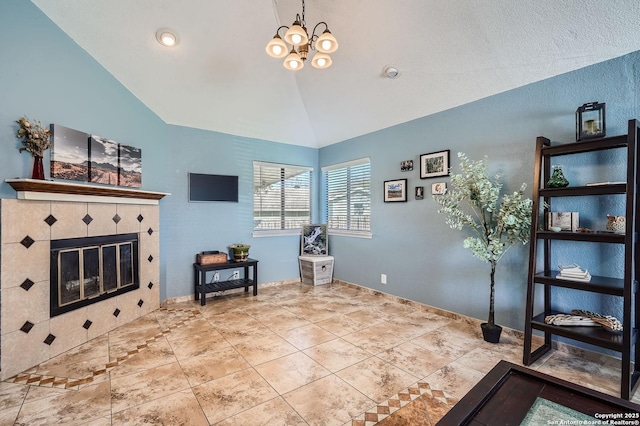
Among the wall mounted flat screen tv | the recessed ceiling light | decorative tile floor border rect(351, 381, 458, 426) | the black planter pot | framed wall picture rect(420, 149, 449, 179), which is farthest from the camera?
the wall mounted flat screen tv

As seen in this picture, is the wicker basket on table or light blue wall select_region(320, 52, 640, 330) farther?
the wicker basket on table

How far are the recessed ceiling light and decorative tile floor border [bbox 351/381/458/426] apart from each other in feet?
12.7

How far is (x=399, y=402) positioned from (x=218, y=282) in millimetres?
3258

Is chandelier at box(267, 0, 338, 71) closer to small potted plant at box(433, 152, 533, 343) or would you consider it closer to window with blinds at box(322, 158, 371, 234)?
small potted plant at box(433, 152, 533, 343)

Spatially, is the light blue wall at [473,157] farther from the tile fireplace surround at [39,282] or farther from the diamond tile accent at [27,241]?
the diamond tile accent at [27,241]

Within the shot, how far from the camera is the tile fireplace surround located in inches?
88.8

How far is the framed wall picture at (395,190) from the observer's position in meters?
4.07

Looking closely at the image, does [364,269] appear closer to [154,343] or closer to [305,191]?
[305,191]

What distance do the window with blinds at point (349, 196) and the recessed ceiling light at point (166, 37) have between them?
3.00 m

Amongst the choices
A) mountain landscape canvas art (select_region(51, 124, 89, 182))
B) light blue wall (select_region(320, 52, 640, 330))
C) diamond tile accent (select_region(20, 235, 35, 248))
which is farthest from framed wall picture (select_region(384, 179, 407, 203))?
diamond tile accent (select_region(20, 235, 35, 248))

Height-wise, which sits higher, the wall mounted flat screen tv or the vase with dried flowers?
the vase with dried flowers

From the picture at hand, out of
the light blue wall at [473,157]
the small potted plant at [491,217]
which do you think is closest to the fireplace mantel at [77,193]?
the light blue wall at [473,157]

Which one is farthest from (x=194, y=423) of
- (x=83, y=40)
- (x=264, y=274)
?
(x=83, y=40)

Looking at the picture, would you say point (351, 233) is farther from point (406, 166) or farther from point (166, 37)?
point (166, 37)
